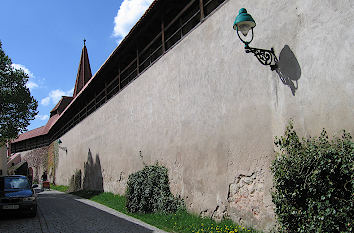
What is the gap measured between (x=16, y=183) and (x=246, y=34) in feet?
28.8

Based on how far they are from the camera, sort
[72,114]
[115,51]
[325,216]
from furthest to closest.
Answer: [72,114]
[115,51]
[325,216]

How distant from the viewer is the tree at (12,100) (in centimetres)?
2061

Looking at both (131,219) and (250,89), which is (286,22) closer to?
(250,89)

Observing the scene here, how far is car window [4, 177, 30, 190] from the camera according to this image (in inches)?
386

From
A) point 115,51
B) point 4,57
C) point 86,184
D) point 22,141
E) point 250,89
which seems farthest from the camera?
point 22,141

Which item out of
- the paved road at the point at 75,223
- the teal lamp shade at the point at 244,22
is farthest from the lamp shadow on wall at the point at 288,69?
the paved road at the point at 75,223

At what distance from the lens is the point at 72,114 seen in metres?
25.0

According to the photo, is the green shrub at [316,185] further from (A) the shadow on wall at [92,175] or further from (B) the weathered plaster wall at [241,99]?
(A) the shadow on wall at [92,175]

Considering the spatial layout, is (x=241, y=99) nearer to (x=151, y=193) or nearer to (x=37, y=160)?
(x=151, y=193)

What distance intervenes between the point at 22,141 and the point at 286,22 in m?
44.4

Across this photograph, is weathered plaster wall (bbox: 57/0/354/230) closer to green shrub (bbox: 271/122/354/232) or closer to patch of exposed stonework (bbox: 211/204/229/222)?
patch of exposed stonework (bbox: 211/204/229/222)

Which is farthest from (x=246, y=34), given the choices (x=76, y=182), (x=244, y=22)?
(x=76, y=182)

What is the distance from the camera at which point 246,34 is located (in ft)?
17.9

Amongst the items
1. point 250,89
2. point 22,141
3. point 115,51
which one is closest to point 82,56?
point 22,141
